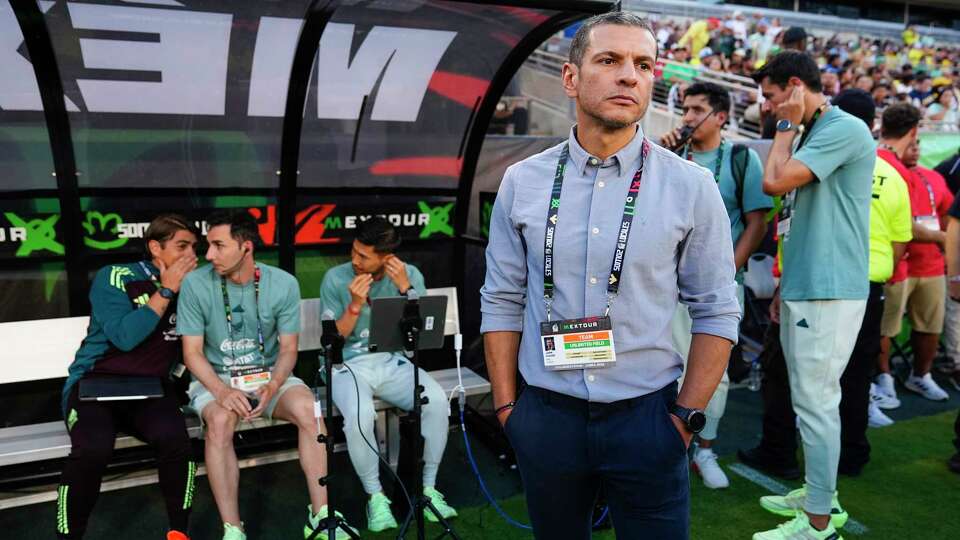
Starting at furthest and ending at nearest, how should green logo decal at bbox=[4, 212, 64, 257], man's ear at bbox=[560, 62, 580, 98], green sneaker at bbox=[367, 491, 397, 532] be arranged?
green logo decal at bbox=[4, 212, 64, 257]
green sneaker at bbox=[367, 491, 397, 532]
man's ear at bbox=[560, 62, 580, 98]

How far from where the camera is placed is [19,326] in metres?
3.94

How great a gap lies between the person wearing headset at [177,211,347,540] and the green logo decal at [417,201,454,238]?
162cm

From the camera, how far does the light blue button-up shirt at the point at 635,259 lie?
5.69ft

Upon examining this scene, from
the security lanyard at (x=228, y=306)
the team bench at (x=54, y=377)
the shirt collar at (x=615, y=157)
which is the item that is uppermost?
the shirt collar at (x=615, y=157)

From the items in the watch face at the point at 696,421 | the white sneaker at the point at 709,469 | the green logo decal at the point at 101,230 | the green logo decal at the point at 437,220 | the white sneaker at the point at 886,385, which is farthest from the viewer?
the white sneaker at the point at 886,385

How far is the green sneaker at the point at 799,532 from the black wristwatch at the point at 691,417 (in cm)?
191

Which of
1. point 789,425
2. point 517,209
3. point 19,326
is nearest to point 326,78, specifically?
point 19,326

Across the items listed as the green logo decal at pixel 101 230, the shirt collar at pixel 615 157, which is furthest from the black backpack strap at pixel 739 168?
the green logo decal at pixel 101 230

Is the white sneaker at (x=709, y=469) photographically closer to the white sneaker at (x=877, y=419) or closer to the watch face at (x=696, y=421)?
the white sneaker at (x=877, y=419)

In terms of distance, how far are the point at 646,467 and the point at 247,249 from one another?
8.50 feet

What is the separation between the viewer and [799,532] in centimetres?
326

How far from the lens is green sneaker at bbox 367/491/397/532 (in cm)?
353

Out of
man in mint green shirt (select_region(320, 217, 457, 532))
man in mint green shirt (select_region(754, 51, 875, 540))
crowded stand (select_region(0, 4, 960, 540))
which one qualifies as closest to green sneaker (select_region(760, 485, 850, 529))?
crowded stand (select_region(0, 4, 960, 540))

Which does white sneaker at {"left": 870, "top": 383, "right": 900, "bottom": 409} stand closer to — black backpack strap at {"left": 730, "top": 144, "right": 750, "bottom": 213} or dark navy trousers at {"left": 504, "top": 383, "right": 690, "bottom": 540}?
black backpack strap at {"left": 730, "top": 144, "right": 750, "bottom": 213}
